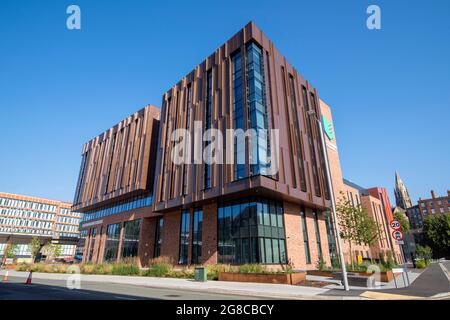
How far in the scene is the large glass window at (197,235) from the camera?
3008 cm

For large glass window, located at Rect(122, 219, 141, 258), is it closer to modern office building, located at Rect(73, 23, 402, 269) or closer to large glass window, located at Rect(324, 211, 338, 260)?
modern office building, located at Rect(73, 23, 402, 269)

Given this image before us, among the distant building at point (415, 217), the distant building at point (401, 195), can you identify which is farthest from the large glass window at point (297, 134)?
the distant building at point (401, 195)

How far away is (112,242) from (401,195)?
514ft

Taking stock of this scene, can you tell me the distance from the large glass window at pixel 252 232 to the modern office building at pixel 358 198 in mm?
13995

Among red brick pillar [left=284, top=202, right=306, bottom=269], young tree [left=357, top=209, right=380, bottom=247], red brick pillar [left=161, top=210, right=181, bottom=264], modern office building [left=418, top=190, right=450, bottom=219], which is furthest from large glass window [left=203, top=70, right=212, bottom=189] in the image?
modern office building [left=418, top=190, right=450, bottom=219]

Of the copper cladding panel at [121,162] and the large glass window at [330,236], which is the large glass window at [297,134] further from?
the copper cladding panel at [121,162]

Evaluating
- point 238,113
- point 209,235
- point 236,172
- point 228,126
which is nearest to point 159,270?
point 209,235

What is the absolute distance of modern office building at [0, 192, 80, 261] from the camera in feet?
317

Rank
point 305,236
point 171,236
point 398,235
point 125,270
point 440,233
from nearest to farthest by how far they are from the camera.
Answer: point 398,235 → point 125,270 → point 305,236 → point 171,236 → point 440,233

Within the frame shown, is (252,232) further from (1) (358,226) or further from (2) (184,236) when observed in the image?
(1) (358,226)

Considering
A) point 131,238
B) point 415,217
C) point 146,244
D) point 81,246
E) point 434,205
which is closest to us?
A: point 146,244

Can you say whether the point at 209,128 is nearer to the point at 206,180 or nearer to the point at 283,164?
the point at 206,180

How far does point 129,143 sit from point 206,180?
25078 mm

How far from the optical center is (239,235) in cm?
2666
